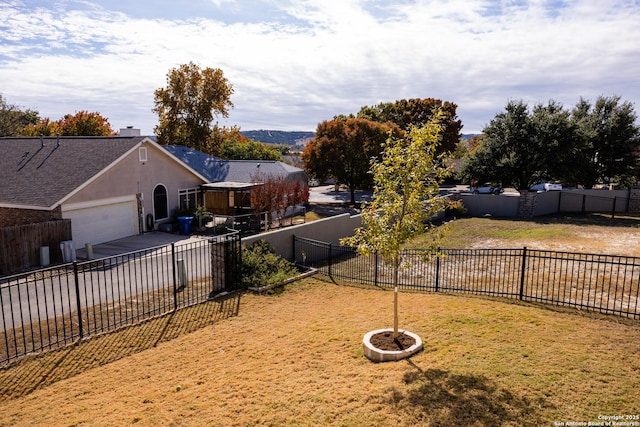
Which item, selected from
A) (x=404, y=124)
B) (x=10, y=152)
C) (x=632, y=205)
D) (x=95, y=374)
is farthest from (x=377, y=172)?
(x=404, y=124)

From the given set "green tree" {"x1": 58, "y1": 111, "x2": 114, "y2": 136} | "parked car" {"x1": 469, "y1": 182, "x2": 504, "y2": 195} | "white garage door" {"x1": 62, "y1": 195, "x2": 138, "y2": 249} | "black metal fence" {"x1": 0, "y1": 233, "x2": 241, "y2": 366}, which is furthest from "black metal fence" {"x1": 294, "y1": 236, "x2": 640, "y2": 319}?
"green tree" {"x1": 58, "y1": 111, "x2": 114, "y2": 136}

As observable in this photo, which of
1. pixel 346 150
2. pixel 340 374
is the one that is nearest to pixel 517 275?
pixel 340 374

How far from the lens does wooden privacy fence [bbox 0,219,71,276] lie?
49.5ft

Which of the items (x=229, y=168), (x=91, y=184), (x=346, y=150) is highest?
(x=346, y=150)

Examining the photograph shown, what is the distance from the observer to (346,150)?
36.2 metres

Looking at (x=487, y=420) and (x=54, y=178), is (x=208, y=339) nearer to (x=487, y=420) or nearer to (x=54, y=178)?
(x=487, y=420)

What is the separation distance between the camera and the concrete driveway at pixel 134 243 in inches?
718

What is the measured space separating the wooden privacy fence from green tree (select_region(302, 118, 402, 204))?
22191mm

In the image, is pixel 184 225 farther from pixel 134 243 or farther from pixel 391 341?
pixel 391 341

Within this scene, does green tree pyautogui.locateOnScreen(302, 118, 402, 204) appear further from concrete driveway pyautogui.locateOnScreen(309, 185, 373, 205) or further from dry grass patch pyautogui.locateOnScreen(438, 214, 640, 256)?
dry grass patch pyautogui.locateOnScreen(438, 214, 640, 256)

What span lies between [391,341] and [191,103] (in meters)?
42.6

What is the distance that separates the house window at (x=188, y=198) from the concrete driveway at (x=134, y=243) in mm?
3425

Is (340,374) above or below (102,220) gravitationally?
below

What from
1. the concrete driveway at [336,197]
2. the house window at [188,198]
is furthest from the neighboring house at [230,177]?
the concrete driveway at [336,197]
